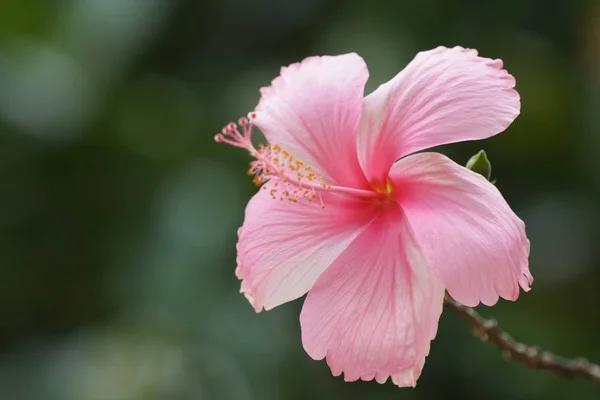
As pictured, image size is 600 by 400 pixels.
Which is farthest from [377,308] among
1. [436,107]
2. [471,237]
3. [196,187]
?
[196,187]

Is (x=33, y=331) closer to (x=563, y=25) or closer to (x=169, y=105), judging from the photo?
(x=169, y=105)

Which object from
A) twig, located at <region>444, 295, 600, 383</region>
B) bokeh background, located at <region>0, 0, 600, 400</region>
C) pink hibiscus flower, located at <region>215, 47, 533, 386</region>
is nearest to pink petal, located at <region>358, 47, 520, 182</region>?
pink hibiscus flower, located at <region>215, 47, 533, 386</region>

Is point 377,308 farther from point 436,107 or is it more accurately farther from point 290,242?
point 436,107

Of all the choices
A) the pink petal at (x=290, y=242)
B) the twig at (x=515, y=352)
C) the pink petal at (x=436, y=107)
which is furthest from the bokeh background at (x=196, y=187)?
the pink petal at (x=436, y=107)

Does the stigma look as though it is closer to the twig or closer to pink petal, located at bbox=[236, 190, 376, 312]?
pink petal, located at bbox=[236, 190, 376, 312]

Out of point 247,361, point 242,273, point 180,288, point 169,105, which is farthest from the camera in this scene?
point 169,105

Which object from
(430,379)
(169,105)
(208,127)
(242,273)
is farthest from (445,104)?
(169,105)
